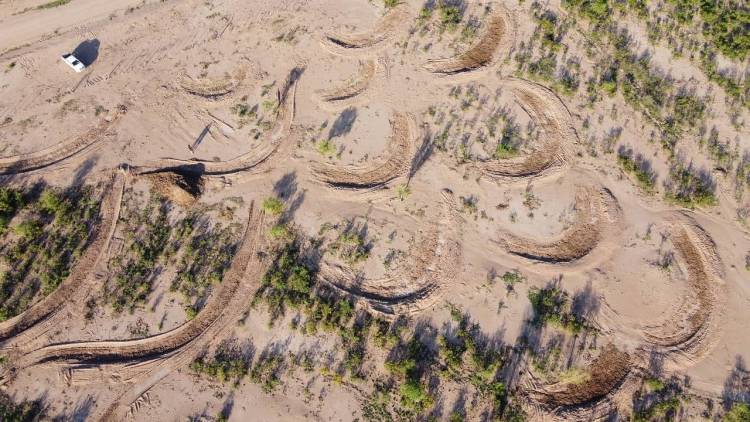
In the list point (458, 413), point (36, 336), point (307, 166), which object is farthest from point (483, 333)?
point (36, 336)

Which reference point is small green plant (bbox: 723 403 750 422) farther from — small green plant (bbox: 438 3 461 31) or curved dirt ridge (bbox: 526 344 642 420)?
small green plant (bbox: 438 3 461 31)

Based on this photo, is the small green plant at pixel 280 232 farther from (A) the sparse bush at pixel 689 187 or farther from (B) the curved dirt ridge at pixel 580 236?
(A) the sparse bush at pixel 689 187

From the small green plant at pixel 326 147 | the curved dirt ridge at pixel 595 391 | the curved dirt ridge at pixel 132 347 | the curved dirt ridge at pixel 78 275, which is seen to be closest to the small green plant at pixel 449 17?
the small green plant at pixel 326 147

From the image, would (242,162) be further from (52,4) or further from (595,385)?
(595,385)

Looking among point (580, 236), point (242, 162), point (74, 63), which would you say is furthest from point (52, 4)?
point (580, 236)

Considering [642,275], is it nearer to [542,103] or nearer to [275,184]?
[542,103]

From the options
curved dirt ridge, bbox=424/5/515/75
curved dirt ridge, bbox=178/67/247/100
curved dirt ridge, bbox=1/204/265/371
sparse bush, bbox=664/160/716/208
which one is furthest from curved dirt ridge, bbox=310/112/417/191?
sparse bush, bbox=664/160/716/208
